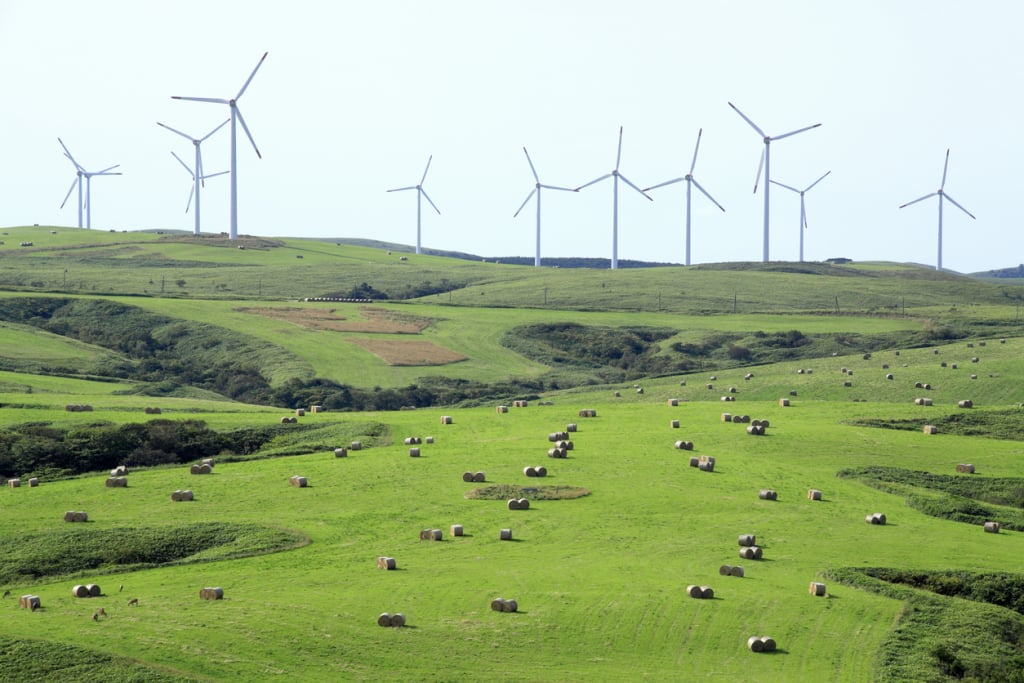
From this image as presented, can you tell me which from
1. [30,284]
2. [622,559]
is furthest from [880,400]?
[30,284]

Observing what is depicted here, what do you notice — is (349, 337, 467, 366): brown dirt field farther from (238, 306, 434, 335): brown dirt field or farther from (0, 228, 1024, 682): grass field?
(0, 228, 1024, 682): grass field

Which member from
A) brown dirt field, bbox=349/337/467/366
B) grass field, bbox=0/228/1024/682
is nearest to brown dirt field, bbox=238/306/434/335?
brown dirt field, bbox=349/337/467/366

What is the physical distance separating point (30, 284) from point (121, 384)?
82001 mm

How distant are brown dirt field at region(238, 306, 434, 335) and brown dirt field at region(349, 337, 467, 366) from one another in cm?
653

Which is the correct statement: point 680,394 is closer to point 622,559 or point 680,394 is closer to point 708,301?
point 622,559

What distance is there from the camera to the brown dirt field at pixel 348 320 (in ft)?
505

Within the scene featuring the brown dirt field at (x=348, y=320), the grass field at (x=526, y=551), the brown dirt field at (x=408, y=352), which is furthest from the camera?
the brown dirt field at (x=348, y=320)

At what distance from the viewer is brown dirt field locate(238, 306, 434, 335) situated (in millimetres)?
154000

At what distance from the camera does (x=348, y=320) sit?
160 metres

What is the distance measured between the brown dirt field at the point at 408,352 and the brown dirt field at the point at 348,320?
6.53m

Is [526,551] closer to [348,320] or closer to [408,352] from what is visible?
[408,352]

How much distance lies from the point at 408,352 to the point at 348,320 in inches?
854

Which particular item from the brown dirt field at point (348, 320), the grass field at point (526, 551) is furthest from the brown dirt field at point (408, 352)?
the grass field at point (526, 551)

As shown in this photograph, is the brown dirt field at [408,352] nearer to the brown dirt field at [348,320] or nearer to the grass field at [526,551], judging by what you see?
the brown dirt field at [348,320]
